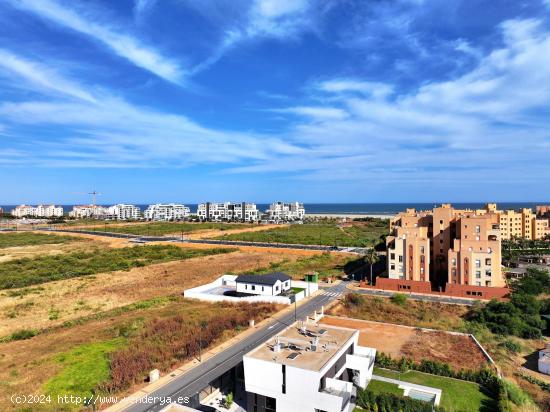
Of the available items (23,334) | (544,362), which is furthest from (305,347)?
(23,334)

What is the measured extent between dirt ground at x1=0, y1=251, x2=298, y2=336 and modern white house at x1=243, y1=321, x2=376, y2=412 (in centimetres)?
3061

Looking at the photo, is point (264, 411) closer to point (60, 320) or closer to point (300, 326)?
point (300, 326)

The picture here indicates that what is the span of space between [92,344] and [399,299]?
118 ft

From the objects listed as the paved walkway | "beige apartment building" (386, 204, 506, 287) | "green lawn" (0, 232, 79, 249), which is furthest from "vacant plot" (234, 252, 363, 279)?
"green lawn" (0, 232, 79, 249)

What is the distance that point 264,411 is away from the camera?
24.2 m

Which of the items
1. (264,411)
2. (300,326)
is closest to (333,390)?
(264,411)

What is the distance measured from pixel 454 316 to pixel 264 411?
30.4 metres

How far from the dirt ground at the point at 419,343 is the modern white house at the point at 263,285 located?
9.54 meters

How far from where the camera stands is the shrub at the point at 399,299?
48.8 metres

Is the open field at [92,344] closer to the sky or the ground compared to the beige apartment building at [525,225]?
closer to the ground

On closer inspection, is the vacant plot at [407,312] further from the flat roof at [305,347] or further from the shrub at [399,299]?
the flat roof at [305,347]

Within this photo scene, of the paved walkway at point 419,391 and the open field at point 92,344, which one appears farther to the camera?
the open field at point 92,344

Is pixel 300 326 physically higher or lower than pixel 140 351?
higher

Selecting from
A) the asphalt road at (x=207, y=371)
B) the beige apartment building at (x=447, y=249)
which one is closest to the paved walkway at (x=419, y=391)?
the asphalt road at (x=207, y=371)
